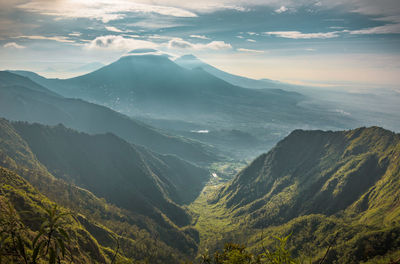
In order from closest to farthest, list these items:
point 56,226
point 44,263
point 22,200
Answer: point 56,226 < point 44,263 < point 22,200

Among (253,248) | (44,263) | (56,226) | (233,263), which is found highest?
(56,226)

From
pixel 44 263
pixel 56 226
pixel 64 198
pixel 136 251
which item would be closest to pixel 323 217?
pixel 136 251

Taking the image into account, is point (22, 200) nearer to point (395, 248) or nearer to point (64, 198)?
point (64, 198)

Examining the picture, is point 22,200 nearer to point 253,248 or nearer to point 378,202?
point 253,248

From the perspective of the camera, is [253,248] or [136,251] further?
[253,248]

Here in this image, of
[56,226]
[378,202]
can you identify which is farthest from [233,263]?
[378,202]

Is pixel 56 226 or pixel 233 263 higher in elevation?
pixel 56 226

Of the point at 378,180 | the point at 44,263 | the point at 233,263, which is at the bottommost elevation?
the point at 378,180

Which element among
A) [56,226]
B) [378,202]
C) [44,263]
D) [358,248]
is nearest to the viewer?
[56,226]

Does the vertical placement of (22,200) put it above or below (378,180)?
above
